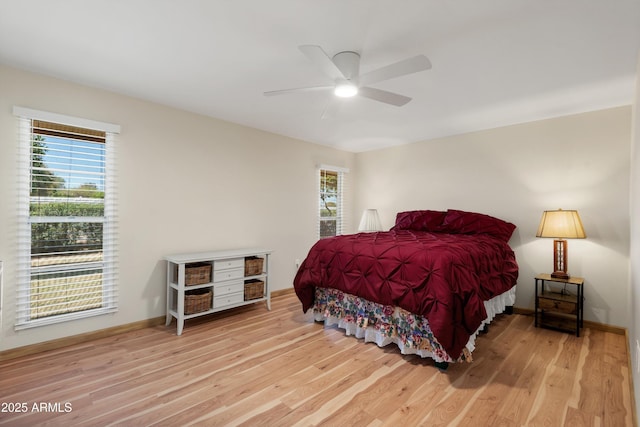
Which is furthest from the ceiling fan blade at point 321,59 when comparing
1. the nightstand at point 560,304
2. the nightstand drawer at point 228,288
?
the nightstand at point 560,304

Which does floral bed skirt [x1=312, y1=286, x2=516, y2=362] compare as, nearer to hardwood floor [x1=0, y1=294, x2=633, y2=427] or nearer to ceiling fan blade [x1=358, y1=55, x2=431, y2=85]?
hardwood floor [x1=0, y1=294, x2=633, y2=427]

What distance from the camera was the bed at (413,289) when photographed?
89.4 inches

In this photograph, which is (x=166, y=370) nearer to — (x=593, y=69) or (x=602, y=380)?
(x=602, y=380)

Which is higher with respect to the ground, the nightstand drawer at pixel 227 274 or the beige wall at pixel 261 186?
the beige wall at pixel 261 186

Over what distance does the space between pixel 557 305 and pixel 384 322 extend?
192 centimetres

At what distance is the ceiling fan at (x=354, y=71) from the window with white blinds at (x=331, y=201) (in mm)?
2637

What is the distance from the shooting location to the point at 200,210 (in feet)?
11.8

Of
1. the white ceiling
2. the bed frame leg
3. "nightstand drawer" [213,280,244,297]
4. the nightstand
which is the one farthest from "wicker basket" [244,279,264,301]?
the nightstand

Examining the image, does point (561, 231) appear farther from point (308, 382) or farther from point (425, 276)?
point (308, 382)

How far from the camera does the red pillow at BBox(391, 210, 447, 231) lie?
4215 mm

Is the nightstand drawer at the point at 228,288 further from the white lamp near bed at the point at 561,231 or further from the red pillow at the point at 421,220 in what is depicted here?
the white lamp near bed at the point at 561,231

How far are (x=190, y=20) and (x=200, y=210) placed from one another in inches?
84.7

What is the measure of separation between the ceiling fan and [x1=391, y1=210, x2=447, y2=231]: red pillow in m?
2.17

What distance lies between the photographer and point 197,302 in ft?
10.3
